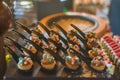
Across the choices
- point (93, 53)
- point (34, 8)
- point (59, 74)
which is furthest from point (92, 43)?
point (34, 8)

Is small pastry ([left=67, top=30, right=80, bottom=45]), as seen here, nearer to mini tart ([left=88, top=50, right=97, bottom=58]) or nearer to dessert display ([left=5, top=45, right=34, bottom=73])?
mini tart ([left=88, top=50, right=97, bottom=58])

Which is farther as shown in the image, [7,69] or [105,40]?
[105,40]

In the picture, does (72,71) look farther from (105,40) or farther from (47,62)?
(105,40)

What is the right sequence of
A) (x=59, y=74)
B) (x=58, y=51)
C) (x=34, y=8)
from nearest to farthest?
(x=59, y=74)
(x=58, y=51)
(x=34, y=8)

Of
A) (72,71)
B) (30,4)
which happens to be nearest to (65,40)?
(72,71)

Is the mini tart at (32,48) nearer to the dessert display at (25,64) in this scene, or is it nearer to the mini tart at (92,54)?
the dessert display at (25,64)

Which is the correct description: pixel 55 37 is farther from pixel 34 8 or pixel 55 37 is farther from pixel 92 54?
pixel 34 8

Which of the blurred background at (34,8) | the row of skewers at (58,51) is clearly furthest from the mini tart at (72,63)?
the blurred background at (34,8)
